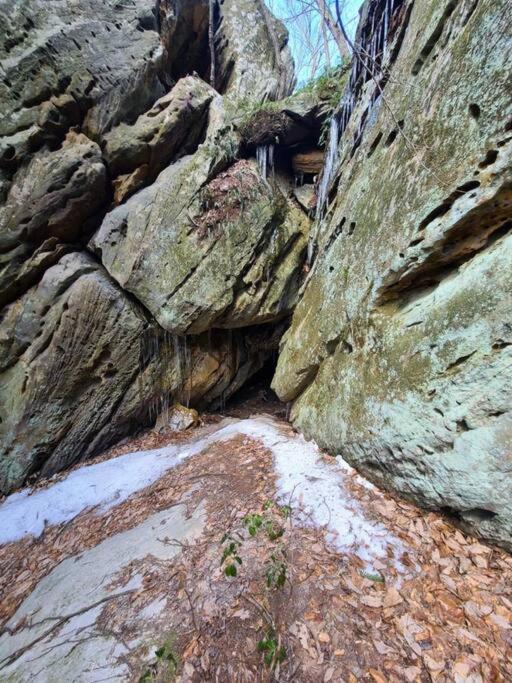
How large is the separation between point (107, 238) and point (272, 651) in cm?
796

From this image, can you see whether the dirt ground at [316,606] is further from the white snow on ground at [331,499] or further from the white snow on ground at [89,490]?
the white snow on ground at [89,490]

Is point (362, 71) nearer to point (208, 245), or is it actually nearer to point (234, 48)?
point (208, 245)

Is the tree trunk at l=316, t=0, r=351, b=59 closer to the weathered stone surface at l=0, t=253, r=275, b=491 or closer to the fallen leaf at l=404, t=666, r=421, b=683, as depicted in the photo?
the weathered stone surface at l=0, t=253, r=275, b=491

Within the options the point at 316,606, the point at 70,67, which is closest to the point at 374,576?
the point at 316,606

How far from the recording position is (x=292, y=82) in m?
10.3

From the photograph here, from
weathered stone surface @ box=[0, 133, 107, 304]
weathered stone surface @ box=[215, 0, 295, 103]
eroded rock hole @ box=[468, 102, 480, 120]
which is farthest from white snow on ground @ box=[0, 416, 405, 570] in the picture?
weathered stone surface @ box=[215, 0, 295, 103]

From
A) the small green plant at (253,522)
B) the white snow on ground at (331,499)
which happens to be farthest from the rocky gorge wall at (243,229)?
the small green plant at (253,522)

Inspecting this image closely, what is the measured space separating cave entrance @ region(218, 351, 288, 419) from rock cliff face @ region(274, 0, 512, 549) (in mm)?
3969

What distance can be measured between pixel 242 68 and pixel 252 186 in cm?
577

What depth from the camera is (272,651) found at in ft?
6.67

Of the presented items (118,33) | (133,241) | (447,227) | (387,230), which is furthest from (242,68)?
(447,227)

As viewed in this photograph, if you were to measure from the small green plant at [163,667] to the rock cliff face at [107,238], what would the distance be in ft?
18.3

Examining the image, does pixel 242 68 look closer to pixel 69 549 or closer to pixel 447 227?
pixel 447 227

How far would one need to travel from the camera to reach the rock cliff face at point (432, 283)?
257cm
